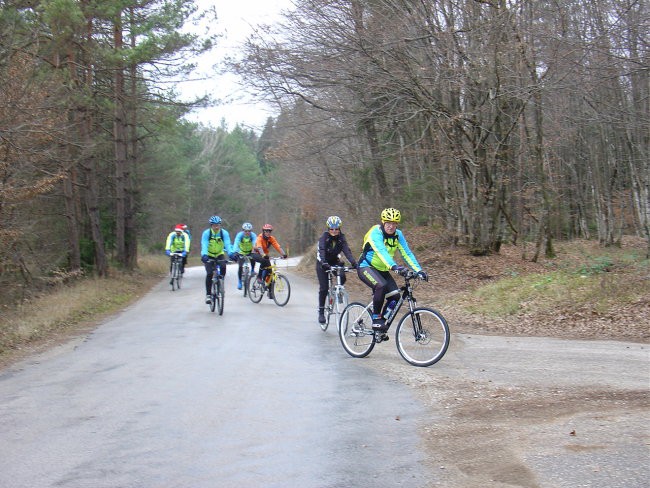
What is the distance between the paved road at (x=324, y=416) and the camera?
5250 millimetres

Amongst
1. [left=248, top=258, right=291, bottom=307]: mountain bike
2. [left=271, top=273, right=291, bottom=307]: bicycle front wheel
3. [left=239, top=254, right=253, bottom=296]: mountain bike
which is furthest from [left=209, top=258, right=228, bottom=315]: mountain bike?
[left=239, top=254, right=253, bottom=296]: mountain bike

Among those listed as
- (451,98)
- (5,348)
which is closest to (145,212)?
(451,98)

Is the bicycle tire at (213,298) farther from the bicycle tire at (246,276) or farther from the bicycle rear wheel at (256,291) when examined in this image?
the bicycle tire at (246,276)

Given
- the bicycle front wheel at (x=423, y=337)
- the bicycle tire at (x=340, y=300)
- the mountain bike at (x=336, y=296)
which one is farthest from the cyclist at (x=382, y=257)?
the bicycle tire at (x=340, y=300)

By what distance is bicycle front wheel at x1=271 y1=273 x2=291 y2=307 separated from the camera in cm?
1756

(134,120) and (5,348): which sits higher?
(134,120)

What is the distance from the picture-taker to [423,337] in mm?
9266

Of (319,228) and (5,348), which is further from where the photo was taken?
(319,228)

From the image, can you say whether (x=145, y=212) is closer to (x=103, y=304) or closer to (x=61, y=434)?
(x=103, y=304)

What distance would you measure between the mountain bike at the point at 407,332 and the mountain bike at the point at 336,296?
4.58 feet

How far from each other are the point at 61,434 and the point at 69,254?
876 inches

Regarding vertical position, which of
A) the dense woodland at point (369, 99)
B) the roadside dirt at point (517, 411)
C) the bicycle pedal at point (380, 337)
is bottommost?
the roadside dirt at point (517, 411)

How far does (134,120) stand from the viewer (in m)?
32.5

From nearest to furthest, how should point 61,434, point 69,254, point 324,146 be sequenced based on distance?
1. point 61,434
2. point 324,146
3. point 69,254
